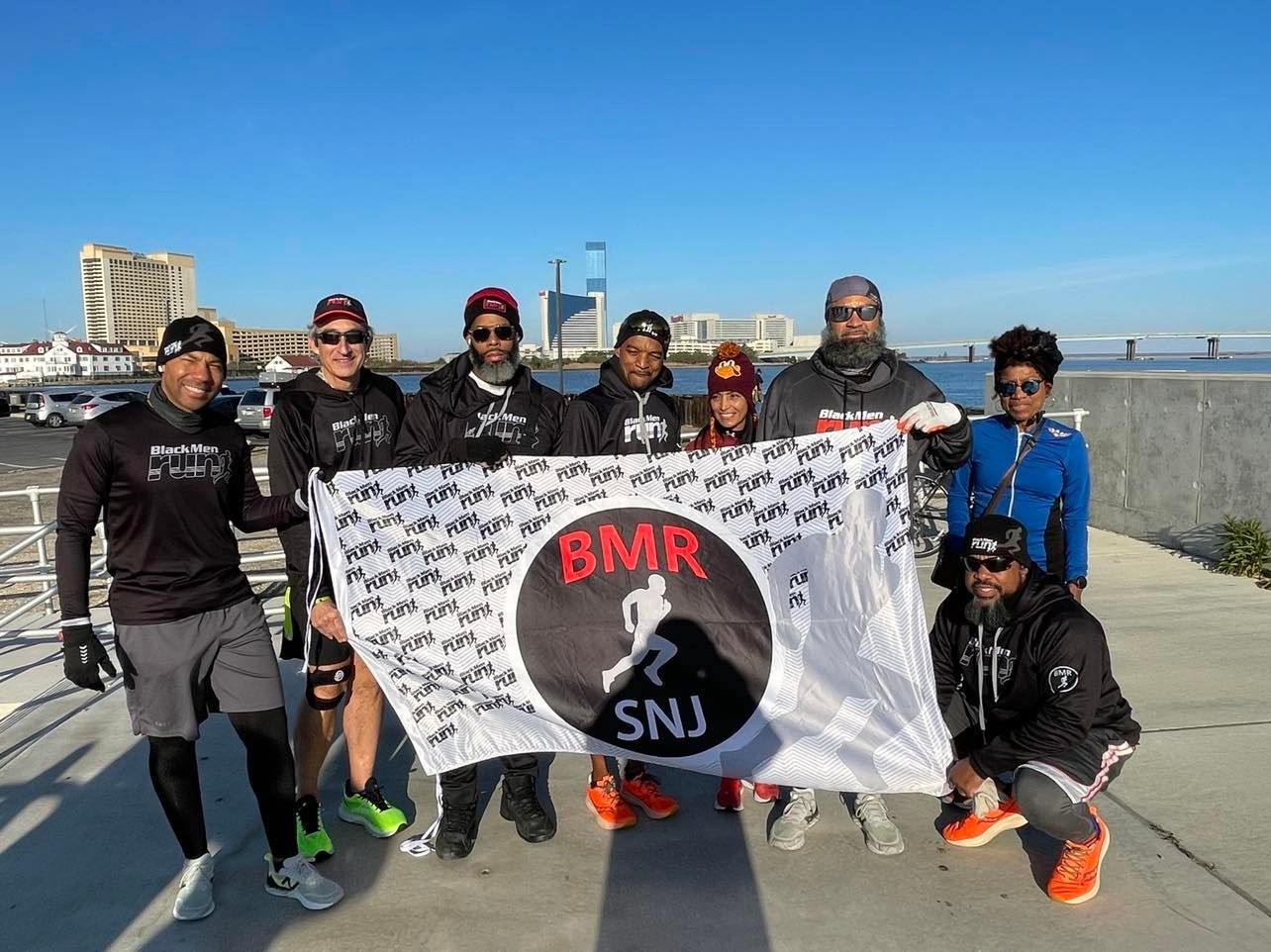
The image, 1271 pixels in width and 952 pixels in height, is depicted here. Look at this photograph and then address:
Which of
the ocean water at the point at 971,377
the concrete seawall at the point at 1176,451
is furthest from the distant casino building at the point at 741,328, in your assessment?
the concrete seawall at the point at 1176,451

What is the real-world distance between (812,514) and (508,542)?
119cm

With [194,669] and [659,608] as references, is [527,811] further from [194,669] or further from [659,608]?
[194,669]

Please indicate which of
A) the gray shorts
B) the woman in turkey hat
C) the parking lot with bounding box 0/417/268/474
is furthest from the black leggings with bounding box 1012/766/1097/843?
the parking lot with bounding box 0/417/268/474

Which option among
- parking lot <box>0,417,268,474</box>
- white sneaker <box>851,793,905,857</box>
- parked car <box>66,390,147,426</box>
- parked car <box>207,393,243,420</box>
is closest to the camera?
white sneaker <box>851,793,905,857</box>

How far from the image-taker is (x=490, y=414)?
3709mm

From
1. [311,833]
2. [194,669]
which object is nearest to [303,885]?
[311,833]

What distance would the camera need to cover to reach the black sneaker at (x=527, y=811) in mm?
3557

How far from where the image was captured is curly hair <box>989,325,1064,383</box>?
3656 millimetres

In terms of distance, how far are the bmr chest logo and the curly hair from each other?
57.4 inches

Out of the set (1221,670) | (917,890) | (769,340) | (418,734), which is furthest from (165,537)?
(769,340)

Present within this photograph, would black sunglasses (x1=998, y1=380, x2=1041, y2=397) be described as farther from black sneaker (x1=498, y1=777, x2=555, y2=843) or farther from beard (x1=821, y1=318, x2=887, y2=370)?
black sneaker (x1=498, y1=777, x2=555, y2=843)

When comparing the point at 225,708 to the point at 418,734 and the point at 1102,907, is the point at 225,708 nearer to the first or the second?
the point at 418,734

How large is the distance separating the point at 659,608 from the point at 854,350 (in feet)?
4.41

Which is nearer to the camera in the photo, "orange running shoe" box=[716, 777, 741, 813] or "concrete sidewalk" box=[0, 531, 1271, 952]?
"concrete sidewalk" box=[0, 531, 1271, 952]
